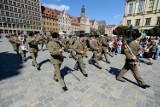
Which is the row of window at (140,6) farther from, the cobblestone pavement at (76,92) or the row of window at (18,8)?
the row of window at (18,8)

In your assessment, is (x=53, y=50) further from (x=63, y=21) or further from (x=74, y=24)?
(x=74, y=24)

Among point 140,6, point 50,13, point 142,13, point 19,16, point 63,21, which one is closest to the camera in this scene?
point 142,13

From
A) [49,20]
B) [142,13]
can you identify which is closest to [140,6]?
[142,13]

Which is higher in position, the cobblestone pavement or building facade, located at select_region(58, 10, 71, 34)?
building facade, located at select_region(58, 10, 71, 34)

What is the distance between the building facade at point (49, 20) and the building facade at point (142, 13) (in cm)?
4171

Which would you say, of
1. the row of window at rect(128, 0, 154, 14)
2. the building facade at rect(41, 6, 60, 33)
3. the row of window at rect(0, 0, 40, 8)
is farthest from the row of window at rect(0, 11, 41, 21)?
the row of window at rect(128, 0, 154, 14)

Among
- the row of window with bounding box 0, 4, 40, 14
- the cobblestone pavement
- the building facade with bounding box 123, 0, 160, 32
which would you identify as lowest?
the cobblestone pavement

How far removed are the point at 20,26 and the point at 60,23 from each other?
953 inches

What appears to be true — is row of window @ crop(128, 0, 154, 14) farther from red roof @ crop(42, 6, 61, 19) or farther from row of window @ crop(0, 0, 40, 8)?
row of window @ crop(0, 0, 40, 8)

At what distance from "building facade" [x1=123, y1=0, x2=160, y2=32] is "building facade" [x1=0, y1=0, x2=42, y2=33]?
146 ft

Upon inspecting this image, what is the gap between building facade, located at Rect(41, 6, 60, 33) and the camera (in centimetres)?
5961

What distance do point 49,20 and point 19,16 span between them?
16080mm

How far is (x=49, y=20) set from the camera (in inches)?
2419

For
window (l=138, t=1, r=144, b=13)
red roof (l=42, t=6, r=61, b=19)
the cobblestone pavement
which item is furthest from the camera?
red roof (l=42, t=6, r=61, b=19)
